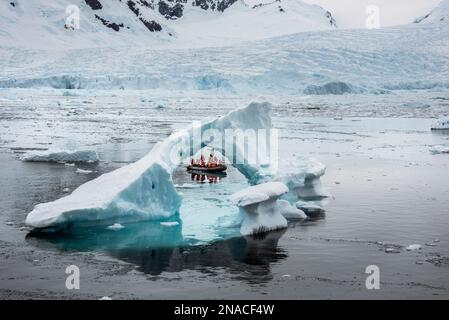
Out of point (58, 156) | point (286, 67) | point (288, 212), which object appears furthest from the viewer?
point (286, 67)

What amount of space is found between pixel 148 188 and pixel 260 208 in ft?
7.22

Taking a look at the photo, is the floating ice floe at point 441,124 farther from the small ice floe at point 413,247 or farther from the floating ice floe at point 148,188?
the small ice floe at point 413,247

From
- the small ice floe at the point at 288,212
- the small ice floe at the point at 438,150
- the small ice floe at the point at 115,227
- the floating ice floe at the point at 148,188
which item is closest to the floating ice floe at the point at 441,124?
the small ice floe at the point at 438,150

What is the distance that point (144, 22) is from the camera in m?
115

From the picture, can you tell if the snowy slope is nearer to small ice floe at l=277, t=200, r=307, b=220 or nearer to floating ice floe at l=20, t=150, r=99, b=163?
floating ice floe at l=20, t=150, r=99, b=163

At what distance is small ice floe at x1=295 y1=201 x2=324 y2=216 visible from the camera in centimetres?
1330

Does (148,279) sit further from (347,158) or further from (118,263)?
(347,158)

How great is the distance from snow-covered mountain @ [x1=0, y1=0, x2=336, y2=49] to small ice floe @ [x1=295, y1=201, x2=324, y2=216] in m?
78.9

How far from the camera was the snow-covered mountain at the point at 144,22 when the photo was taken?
3700 inches

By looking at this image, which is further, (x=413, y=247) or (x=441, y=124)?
(x=441, y=124)

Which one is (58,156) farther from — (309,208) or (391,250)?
(391,250)

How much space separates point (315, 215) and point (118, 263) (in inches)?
190

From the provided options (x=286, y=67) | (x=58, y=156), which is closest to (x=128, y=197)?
(x=58, y=156)
